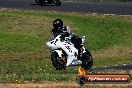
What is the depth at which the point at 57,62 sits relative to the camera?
1941cm

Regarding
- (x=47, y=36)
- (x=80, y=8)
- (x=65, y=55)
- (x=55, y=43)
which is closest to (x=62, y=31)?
(x=55, y=43)

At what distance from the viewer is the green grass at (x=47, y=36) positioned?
27.8 meters

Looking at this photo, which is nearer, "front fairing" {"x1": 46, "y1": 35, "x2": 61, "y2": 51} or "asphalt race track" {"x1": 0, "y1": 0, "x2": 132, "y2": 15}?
"front fairing" {"x1": 46, "y1": 35, "x2": 61, "y2": 51}

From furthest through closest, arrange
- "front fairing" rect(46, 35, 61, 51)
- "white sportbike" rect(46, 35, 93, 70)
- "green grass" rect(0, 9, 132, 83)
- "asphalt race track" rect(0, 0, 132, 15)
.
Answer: "asphalt race track" rect(0, 0, 132, 15) < "green grass" rect(0, 9, 132, 83) < "white sportbike" rect(46, 35, 93, 70) < "front fairing" rect(46, 35, 61, 51)

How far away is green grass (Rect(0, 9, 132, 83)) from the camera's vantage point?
27.8 meters

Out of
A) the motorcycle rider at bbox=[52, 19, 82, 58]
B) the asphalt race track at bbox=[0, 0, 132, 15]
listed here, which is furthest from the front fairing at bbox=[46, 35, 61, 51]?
the asphalt race track at bbox=[0, 0, 132, 15]

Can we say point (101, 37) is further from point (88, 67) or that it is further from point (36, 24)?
point (88, 67)

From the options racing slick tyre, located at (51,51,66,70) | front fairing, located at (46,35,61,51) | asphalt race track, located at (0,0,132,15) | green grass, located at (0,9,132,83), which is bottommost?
asphalt race track, located at (0,0,132,15)

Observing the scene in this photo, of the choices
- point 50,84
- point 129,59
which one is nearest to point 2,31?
point 129,59

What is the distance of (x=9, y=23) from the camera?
116 ft

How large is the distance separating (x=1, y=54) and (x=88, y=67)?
9.58 metres

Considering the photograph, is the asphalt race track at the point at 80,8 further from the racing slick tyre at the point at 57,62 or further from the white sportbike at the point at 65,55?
the racing slick tyre at the point at 57,62

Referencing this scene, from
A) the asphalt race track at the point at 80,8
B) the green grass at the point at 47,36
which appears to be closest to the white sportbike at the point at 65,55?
the green grass at the point at 47,36

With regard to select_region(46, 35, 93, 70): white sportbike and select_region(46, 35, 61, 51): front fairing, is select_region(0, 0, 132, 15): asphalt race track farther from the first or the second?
select_region(46, 35, 61, 51): front fairing
